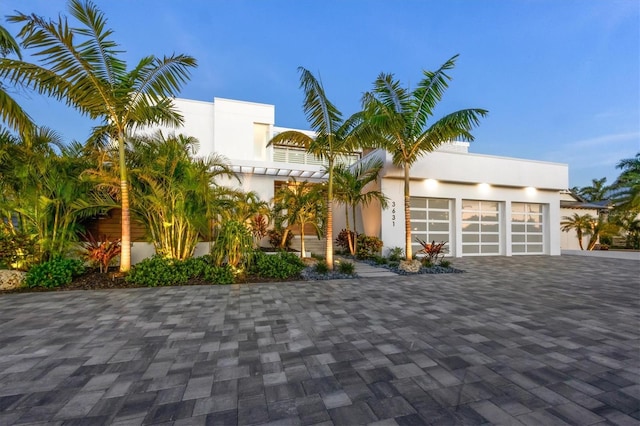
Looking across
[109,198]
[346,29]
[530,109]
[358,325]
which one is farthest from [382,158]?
[530,109]

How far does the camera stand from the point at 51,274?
605cm

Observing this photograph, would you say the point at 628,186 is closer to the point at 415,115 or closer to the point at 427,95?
the point at 427,95

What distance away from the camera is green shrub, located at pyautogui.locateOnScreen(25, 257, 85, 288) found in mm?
5949

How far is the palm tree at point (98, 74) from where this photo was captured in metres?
5.32

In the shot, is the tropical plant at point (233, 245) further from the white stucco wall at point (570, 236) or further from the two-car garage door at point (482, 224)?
the white stucco wall at point (570, 236)

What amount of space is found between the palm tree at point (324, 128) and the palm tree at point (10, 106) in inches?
198

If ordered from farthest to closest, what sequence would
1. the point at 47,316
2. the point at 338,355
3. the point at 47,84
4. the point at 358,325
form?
1. the point at 47,84
2. the point at 47,316
3. the point at 358,325
4. the point at 338,355

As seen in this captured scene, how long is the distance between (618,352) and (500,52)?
27.1 meters

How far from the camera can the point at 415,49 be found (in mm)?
26422

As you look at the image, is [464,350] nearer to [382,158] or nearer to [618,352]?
Result: [618,352]

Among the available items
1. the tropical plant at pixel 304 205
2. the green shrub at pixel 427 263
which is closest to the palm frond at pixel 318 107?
the tropical plant at pixel 304 205

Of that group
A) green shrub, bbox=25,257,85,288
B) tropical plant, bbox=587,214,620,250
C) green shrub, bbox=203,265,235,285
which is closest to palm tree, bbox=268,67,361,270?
green shrub, bbox=203,265,235,285

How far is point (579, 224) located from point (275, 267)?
70.2ft

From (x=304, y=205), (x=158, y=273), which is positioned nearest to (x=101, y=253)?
(x=158, y=273)
